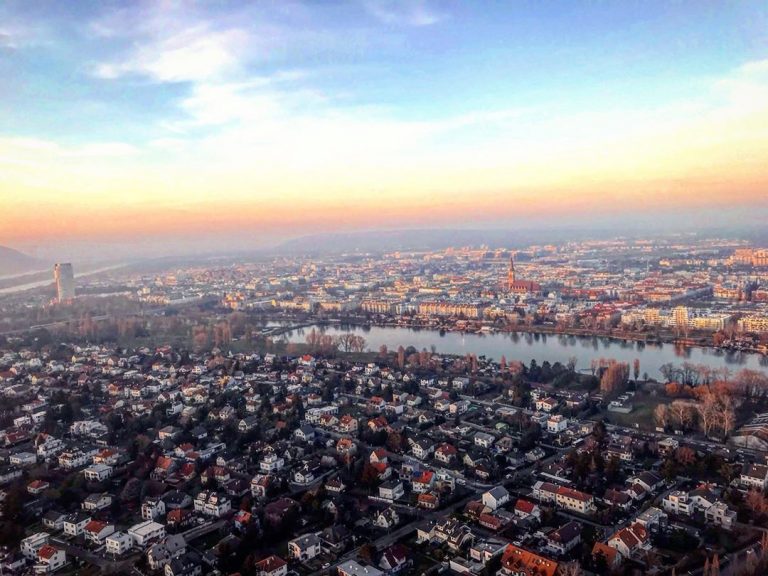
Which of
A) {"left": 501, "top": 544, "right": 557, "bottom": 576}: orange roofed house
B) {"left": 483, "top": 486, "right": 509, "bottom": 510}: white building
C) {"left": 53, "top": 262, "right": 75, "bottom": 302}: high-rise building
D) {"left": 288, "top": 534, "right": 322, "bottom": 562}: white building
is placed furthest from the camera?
{"left": 53, "top": 262, "right": 75, "bottom": 302}: high-rise building

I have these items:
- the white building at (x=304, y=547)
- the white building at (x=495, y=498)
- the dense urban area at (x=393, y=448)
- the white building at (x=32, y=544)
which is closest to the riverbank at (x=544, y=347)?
the dense urban area at (x=393, y=448)

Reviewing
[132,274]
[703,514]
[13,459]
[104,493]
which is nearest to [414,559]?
[703,514]

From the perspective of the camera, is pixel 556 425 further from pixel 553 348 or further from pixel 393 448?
pixel 553 348

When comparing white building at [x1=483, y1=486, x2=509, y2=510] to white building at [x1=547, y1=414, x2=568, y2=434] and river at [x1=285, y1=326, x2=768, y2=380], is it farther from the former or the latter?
river at [x1=285, y1=326, x2=768, y2=380]

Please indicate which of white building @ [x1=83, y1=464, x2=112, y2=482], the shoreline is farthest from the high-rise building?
white building @ [x1=83, y1=464, x2=112, y2=482]

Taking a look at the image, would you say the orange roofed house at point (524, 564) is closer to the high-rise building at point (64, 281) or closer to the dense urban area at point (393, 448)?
the dense urban area at point (393, 448)
